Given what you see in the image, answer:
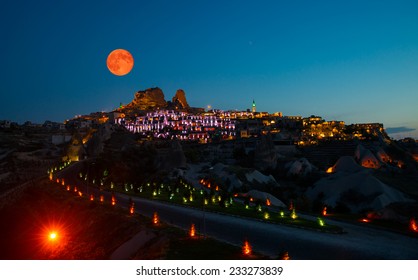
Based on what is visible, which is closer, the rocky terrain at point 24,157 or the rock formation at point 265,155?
the rocky terrain at point 24,157

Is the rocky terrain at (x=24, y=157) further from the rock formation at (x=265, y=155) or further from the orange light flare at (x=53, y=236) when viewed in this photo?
the rock formation at (x=265, y=155)

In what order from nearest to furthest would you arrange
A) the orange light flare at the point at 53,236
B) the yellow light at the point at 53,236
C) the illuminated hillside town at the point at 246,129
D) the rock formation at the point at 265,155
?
the orange light flare at the point at 53,236, the yellow light at the point at 53,236, the rock formation at the point at 265,155, the illuminated hillside town at the point at 246,129

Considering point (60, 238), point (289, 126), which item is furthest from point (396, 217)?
point (289, 126)

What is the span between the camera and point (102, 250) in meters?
21.6

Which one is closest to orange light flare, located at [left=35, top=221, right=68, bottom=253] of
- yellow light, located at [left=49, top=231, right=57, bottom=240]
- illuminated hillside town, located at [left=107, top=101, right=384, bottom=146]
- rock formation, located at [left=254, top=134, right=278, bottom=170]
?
yellow light, located at [left=49, top=231, right=57, bottom=240]

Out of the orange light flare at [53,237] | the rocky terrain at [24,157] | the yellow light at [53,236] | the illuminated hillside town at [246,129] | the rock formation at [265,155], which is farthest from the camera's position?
the illuminated hillside town at [246,129]

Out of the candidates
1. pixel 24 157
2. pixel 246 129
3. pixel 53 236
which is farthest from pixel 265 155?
pixel 246 129

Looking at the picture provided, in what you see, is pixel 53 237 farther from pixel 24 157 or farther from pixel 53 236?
pixel 24 157

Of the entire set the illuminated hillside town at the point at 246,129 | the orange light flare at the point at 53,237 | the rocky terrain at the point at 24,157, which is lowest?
the orange light flare at the point at 53,237

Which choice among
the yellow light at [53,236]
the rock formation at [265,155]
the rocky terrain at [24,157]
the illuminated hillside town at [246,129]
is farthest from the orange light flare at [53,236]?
the illuminated hillside town at [246,129]

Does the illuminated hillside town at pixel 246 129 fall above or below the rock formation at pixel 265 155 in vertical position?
above

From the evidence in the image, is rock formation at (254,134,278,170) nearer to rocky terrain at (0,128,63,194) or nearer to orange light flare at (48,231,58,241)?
rocky terrain at (0,128,63,194)

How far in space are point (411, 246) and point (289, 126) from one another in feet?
457
